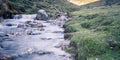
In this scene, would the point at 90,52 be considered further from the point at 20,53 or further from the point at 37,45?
the point at 37,45

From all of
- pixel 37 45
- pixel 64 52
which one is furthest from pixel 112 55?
pixel 37 45

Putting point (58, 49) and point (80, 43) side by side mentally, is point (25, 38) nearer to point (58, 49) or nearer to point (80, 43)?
point (58, 49)

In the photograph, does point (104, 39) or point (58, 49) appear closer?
point (104, 39)

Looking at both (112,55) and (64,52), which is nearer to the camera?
(112,55)

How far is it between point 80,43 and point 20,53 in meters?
5.68

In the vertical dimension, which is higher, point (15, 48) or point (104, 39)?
point (104, 39)

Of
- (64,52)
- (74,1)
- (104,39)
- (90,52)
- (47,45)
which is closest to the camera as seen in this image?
(90,52)

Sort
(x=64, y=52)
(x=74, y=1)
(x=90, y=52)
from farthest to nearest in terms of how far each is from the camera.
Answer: (x=74, y=1) < (x=64, y=52) < (x=90, y=52)

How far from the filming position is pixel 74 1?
118 metres

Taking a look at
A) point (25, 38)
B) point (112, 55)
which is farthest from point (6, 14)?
point (112, 55)

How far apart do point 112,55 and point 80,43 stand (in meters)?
3.80

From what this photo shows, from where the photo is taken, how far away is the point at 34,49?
68.1 feet

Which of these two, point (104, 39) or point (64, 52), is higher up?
point (104, 39)

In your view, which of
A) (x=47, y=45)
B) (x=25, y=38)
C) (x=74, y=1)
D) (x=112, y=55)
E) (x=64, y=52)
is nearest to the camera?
(x=112, y=55)
